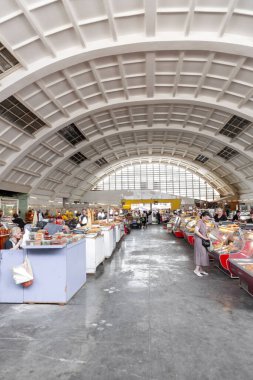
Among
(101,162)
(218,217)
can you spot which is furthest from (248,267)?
(101,162)

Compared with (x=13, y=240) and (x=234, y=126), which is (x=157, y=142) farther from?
(x=13, y=240)

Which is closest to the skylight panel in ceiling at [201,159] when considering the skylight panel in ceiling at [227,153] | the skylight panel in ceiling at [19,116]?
the skylight panel in ceiling at [227,153]

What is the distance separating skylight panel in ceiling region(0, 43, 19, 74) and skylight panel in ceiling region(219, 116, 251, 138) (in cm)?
1604

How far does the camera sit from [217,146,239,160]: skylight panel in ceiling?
28.1 meters

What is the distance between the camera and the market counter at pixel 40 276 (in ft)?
16.7

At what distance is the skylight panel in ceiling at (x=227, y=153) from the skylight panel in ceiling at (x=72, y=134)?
15293 millimetres

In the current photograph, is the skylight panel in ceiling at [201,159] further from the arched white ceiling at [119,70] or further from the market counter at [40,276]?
the market counter at [40,276]

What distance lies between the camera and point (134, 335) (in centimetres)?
377

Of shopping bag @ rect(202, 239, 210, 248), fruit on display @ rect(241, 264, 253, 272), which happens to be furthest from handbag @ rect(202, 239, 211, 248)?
fruit on display @ rect(241, 264, 253, 272)

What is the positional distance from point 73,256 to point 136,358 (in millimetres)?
2845

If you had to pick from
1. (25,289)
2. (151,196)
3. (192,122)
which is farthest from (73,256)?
(151,196)

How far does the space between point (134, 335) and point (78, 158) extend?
91.6 feet

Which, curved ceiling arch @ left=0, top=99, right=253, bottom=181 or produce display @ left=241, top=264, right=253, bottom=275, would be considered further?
curved ceiling arch @ left=0, top=99, right=253, bottom=181

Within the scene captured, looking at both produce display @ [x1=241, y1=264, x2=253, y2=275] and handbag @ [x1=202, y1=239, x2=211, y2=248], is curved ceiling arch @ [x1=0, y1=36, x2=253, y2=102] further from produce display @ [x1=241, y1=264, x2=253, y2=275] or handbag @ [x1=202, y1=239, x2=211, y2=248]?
produce display @ [x1=241, y1=264, x2=253, y2=275]
